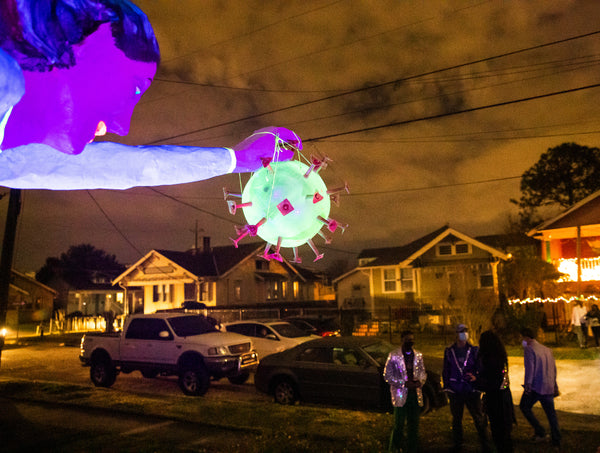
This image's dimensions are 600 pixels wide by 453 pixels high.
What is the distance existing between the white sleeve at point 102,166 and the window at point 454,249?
30648mm

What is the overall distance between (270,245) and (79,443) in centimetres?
608

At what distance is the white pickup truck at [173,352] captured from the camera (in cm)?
1234

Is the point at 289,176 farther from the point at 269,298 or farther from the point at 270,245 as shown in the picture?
the point at 269,298

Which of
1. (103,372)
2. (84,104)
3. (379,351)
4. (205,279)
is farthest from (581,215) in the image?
(84,104)

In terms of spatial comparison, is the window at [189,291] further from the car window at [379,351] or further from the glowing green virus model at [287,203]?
the glowing green virus model at [287,203]

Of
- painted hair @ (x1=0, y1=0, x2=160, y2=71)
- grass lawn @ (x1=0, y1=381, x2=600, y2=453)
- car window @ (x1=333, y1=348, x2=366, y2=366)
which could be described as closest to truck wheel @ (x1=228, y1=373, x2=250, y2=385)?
grass lawn @ (x1=0, y1=381, x2=600, y2=453)

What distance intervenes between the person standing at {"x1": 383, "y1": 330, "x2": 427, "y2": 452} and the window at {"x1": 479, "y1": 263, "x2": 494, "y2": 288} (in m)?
24.7

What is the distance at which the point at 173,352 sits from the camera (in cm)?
1285

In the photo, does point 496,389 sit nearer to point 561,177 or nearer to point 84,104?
point 84,104

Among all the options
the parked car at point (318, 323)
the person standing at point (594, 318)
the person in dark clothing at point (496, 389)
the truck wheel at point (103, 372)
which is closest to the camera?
the person in dark clothing at point (496, 389)

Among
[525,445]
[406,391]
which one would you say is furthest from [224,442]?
[525,445]

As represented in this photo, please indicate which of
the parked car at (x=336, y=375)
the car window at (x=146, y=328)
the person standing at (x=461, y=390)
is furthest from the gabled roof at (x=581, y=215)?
the person standing at (x=461, y=390)

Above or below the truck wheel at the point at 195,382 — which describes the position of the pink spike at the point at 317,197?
above

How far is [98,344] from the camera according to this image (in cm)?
1408
